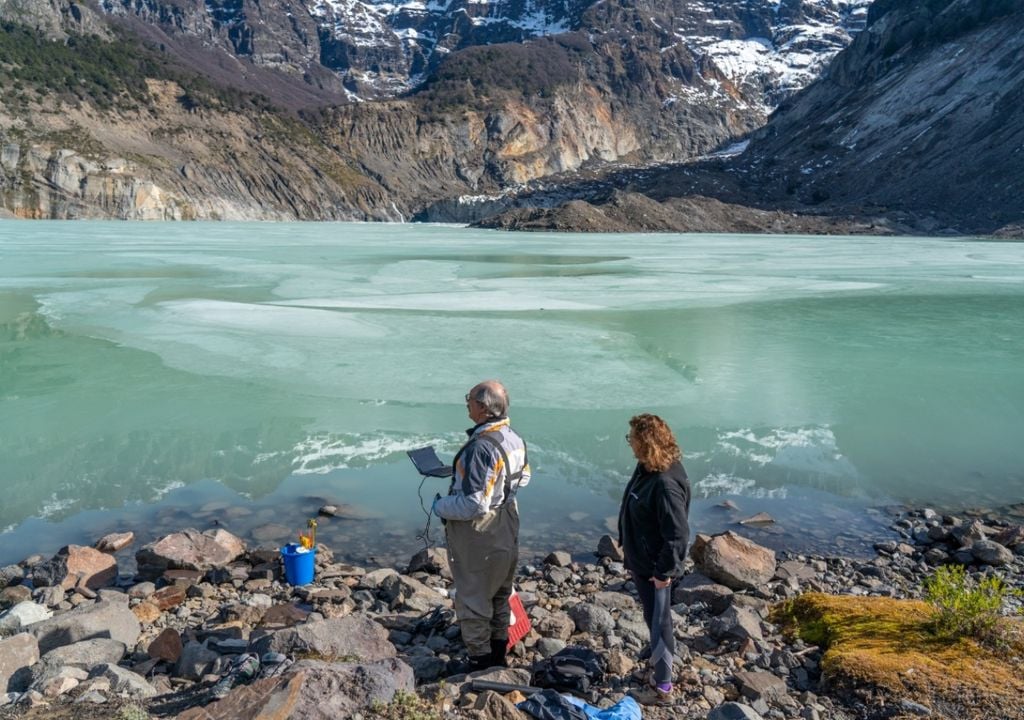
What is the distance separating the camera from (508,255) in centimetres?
4125

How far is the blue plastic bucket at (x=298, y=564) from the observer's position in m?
6.10

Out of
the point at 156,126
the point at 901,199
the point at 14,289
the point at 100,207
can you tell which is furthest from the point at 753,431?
the point at 156,126

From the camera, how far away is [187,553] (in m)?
6.45

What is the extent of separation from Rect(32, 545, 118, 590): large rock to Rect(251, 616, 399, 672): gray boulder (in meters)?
2.32

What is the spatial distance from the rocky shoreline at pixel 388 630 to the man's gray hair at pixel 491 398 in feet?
4.48

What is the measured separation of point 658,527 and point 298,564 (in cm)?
290

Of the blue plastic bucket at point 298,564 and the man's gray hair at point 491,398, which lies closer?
the man's gray hair at point 491,398

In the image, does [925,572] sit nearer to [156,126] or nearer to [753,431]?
[753,431]

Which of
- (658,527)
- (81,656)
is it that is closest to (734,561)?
(658,527)

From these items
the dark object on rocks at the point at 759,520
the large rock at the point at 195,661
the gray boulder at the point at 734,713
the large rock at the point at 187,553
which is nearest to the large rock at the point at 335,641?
the large rock at the point at 195,661

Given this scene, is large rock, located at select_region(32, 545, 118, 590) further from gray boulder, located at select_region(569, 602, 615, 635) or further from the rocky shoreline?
gray boulder, located at select_region(569, 602, 615, 635)

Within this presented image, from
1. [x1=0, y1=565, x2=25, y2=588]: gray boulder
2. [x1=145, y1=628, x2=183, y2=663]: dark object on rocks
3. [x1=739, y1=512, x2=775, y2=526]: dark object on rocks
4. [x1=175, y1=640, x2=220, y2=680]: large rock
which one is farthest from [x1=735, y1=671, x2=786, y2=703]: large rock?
[x1=0, y1=565, x2=25, y2=588]: gray boulder

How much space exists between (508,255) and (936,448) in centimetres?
3250

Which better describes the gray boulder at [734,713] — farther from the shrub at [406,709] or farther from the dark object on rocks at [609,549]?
the dark object on rocks at [609,549]
